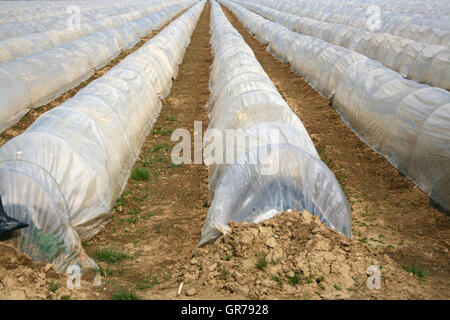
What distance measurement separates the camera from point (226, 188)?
5293 mm

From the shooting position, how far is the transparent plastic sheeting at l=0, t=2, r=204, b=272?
4.98m

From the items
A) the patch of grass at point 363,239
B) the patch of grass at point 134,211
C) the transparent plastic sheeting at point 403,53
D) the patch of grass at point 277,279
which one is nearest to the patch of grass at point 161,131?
the patch of grass at point 134,211

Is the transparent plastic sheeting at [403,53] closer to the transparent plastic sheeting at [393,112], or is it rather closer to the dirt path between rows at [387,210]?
the transparent plastic sheeting at [393,112]

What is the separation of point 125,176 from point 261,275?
4.32 meters

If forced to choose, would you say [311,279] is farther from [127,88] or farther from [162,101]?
[162,101]

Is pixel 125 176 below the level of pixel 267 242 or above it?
below

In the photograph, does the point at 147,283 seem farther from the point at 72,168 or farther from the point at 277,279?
the point at 72,168

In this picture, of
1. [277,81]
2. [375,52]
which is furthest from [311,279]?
[375,52]

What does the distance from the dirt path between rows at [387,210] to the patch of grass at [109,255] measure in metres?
3.67

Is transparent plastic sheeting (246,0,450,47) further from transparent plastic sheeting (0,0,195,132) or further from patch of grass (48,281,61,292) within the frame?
patch of grass (48,281,61,292)

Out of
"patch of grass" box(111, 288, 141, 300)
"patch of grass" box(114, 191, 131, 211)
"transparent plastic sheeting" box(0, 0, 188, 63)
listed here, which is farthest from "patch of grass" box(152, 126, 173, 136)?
"transparent plastic sheeting" box(0, 0, 188, 63)

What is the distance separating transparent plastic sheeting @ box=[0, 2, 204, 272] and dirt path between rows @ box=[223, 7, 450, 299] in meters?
4.34

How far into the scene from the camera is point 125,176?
25.4 ft

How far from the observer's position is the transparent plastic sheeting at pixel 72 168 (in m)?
4.98
